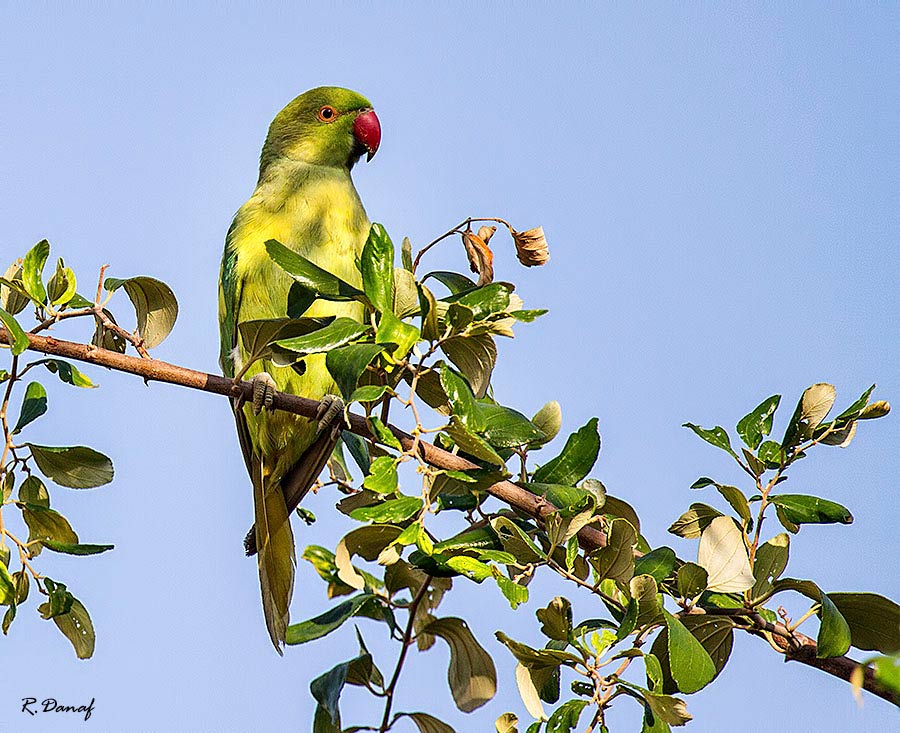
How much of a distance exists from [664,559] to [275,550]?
1277mm

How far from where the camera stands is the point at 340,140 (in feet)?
12.2

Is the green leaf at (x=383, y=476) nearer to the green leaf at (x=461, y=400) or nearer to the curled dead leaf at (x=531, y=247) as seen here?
the green leaf at (x=461, y=400)

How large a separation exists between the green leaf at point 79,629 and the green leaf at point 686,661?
3.54 feet

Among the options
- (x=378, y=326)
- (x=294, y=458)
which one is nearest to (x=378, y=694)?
(x=378, y=326)

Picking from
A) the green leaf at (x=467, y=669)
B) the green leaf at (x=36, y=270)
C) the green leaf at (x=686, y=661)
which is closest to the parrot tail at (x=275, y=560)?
the green leaf at (x=467, y=669)

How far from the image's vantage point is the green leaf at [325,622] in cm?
157

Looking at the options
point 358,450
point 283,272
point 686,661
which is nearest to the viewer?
point 686,661

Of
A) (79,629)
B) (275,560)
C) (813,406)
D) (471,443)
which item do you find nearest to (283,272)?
(275,560)

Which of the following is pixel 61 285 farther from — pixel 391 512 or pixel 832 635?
pixel 832 635

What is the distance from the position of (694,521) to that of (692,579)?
0.73ft

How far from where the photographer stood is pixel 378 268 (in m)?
1.46

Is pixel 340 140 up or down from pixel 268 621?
up

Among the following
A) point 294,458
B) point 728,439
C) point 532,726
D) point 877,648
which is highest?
point 294,458

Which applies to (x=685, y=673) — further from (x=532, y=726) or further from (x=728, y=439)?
(x=728, y=439)
